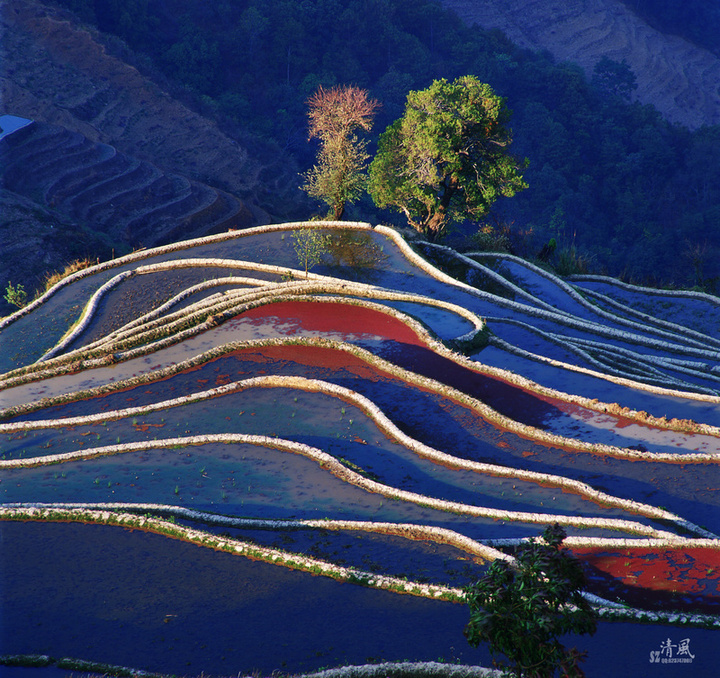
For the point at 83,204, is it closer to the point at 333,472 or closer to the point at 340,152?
the point at 340,152

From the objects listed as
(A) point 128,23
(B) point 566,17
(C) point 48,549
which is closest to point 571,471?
(C) point 48,549

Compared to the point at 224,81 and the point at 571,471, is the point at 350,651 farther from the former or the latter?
the point at 224,81

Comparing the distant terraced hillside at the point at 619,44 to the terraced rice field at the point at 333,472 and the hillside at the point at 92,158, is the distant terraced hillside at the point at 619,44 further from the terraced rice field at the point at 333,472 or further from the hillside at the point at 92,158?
the terraced rice field at the point at 333,472
